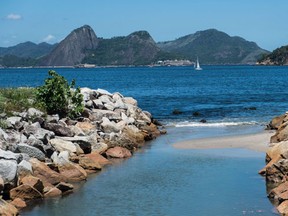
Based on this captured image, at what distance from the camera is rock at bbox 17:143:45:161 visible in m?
23.9

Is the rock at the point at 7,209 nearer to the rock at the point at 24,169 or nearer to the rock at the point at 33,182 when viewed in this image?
the rock at the point at 33,182

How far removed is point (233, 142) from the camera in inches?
1325

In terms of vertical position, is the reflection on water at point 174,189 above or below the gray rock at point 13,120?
below

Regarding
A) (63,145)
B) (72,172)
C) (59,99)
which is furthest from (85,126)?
(72,172)

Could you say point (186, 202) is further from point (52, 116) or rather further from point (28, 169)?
point (52, 116)

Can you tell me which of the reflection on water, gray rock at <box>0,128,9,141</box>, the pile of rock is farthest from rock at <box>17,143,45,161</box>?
the pile of rock

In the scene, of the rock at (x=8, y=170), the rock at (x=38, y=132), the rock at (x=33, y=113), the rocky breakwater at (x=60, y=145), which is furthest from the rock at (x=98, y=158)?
the rock at (x=8, y=170)

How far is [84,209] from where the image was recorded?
64.2ft

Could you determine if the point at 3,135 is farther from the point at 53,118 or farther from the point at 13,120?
the point at 53,118

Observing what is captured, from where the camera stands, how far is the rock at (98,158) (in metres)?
27.5

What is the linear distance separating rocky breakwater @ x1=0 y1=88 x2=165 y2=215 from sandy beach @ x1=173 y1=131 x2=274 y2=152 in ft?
10.2

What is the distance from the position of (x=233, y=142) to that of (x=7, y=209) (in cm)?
1846

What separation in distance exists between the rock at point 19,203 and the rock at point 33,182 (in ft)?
2.64

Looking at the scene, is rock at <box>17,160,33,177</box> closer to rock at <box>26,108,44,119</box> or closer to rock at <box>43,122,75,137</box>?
rock at <box>43,122,75,137</box>
